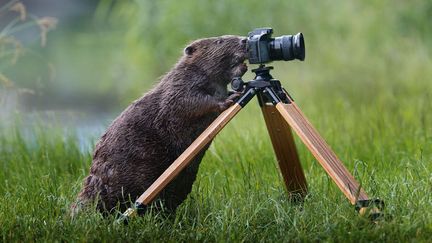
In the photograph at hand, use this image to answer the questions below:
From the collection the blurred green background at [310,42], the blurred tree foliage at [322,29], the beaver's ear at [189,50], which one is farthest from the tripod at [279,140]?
→ the blurred tree foliage at [322,29]

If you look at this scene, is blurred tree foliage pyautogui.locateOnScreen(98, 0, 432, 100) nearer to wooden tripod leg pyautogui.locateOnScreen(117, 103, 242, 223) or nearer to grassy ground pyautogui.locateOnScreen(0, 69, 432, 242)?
grassy ground pyautogui.locateOnScreen(0, 69, 432, 242)

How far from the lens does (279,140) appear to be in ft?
16.3

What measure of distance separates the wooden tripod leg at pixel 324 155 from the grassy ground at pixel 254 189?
121 mm

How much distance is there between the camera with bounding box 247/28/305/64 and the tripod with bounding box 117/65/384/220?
75 mm

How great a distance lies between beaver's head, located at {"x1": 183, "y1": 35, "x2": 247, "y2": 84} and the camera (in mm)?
4941

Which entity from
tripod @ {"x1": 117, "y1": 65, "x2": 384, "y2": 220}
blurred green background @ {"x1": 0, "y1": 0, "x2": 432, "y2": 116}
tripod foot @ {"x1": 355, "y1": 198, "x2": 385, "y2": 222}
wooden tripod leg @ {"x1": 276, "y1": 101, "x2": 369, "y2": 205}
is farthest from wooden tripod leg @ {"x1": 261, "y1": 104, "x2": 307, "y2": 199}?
blurred green background @ {"x1": 0, "y1": 0, "x2": 432, "y2": 116}

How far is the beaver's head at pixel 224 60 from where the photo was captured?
4.94 m

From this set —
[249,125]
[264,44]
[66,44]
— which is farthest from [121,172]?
[66,44]

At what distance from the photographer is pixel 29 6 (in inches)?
701

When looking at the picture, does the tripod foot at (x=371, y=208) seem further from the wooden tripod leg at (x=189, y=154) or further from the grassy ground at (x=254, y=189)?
Result: the wooden tripod leg at (x=189, y=154)

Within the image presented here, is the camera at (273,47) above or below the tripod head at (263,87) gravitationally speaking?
above

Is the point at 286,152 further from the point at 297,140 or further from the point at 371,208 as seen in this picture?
the point at 297,140

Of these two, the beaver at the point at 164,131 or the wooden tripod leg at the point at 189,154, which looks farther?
the beaver at the point at 164,131

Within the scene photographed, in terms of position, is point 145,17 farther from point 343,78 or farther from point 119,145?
point 119,145
